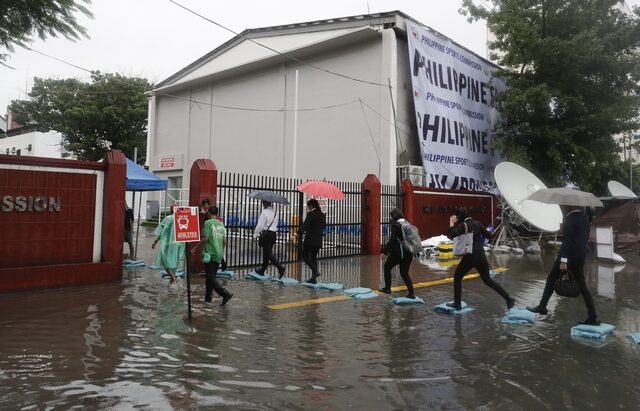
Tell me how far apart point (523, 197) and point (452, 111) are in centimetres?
560

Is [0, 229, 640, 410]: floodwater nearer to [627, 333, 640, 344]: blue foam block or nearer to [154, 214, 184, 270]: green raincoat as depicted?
[627, 333, 640, 344]: blue foam block

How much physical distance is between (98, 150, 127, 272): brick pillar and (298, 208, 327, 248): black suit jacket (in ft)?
11.9

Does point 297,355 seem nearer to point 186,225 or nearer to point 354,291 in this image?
point 186,225

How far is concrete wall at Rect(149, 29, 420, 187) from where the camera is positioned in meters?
18.5

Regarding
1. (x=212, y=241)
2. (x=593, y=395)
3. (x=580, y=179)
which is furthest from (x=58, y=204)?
(x=580, y=179)

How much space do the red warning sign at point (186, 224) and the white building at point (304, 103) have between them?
1203cm

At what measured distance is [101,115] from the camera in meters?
33.5

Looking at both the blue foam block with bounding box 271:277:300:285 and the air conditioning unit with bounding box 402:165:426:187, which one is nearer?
the blue foam block with bounding box 271:277:300:285

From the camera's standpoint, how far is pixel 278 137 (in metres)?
22.4

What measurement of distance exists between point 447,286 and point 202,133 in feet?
Result: 67.1

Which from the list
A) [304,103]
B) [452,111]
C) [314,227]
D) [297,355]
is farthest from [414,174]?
[297,355]

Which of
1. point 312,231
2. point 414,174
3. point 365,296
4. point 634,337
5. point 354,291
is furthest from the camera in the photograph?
point 414,174

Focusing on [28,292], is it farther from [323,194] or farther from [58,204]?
[323,194]

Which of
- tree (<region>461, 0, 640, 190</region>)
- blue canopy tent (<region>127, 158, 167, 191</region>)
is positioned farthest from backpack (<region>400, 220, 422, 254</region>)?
tree (<region>461, 0, 640, 190</region>)
